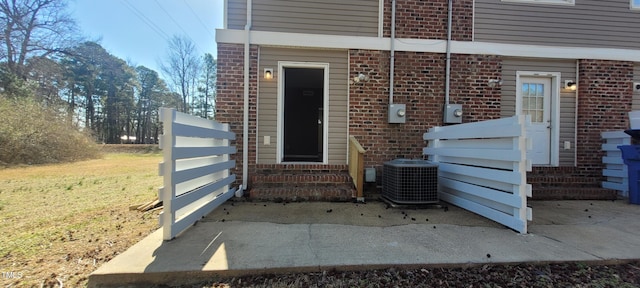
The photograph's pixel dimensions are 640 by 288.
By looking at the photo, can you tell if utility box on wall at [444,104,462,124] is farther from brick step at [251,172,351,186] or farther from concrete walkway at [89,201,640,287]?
brick step at [251,172,351,186]

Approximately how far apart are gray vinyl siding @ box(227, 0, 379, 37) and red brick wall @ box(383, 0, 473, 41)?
372 millimetres

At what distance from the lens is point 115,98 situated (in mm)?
28547

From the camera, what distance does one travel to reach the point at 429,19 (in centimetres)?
527

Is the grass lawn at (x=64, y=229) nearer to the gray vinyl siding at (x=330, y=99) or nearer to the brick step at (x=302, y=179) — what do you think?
the brick step at (x=302, y=179)

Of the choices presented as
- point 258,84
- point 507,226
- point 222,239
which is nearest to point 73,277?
point 222,239

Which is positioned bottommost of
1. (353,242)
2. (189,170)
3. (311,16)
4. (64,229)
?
(64,229)

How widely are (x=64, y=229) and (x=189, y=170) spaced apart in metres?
1.70

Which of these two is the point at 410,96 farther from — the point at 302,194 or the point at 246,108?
the point at 246,108

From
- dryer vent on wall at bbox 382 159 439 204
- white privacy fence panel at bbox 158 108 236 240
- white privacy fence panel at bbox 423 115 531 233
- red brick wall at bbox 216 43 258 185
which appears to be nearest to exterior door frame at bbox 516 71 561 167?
white privacy fence panel at bbox 423 115 531 233

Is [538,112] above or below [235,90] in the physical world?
below

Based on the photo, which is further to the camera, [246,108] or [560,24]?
[560,24]

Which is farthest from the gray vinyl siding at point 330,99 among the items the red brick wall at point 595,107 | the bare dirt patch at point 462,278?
the red brick wall at point 595,107

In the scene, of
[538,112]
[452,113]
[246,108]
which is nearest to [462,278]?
[452,113]

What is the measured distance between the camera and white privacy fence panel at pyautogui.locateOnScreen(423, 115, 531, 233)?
310cm
